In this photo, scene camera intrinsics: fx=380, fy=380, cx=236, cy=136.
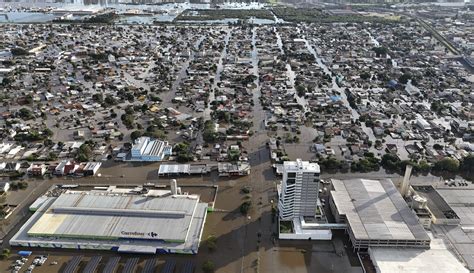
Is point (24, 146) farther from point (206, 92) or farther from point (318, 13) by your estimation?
point (318, 13)

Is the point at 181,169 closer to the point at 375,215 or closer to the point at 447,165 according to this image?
the point at 375,215

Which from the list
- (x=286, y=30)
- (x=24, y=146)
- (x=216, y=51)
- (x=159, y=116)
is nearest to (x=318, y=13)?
(x=286, y=30)

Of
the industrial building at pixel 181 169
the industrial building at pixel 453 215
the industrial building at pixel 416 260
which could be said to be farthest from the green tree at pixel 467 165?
the industrial building at pixel 181 169

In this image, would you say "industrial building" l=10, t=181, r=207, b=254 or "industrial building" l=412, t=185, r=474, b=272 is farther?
"industrial building" l=10, t=181, r=207, b=254

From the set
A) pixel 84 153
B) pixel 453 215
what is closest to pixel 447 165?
pixel 453 215

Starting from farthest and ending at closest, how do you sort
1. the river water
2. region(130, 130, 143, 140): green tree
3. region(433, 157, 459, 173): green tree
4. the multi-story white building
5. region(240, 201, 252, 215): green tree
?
the river water < region(130, 130, 143, 140): green tree < region(433, 157, 459, 173): green tree < region(240, 201, 252, 215): green tree < the multi-story white building

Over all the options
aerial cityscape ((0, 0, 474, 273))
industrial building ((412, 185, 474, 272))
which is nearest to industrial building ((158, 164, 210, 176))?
aerial cityscape ((0, 0, 474, 273))

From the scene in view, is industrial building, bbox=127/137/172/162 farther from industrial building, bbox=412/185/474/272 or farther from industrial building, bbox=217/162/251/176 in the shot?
industrial building, bbox=412/185/474/272
